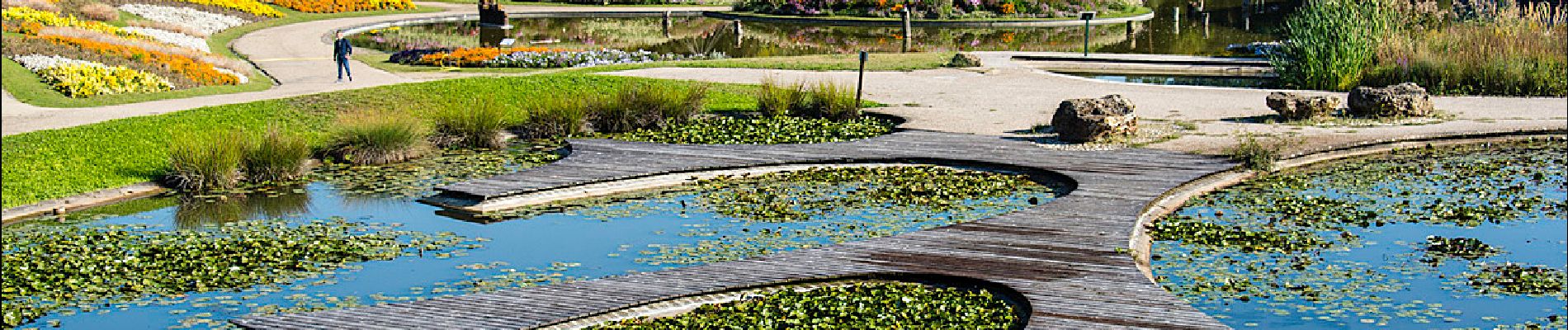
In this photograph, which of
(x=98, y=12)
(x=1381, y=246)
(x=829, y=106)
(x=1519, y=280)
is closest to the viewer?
(x=1519, y=280)

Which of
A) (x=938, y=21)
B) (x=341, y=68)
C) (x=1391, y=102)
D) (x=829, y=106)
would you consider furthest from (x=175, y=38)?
(x=1391, y=102)

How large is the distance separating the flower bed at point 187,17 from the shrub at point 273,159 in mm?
22779

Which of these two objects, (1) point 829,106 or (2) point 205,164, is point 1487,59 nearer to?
(1) point 829,106

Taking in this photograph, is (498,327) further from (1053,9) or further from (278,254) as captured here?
(1053,9)

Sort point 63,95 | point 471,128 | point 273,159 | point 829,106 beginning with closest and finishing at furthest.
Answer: point 273,159 → point 471,128 → point 829,106 → point 63,95

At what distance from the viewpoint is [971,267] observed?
11234 millimetres

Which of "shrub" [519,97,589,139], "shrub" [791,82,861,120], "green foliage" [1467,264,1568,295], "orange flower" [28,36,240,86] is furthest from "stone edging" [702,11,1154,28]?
"green foliage" [1467,264,1568,295]

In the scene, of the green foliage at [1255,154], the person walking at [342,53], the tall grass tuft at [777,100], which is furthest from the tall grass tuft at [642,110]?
the green foliage at [1255,154]

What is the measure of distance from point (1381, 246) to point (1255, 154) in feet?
12.7

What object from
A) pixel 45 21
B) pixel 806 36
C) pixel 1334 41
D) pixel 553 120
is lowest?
pixel 553 120

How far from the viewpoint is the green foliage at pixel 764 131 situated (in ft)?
61.3

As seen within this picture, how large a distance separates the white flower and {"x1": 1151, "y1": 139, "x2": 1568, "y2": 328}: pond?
23.9 meters

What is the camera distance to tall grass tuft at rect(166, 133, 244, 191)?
616 inches

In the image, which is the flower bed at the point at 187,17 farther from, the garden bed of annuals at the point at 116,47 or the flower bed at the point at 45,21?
the flower bed at the point at 45,21
